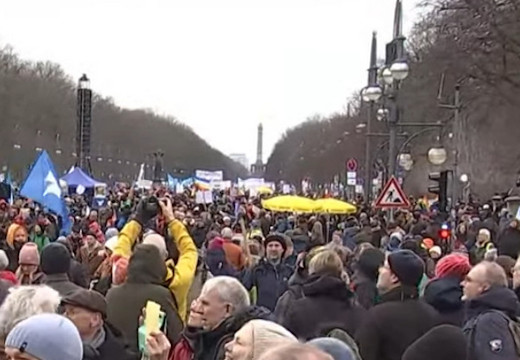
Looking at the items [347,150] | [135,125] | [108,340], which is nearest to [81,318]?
[108,340]

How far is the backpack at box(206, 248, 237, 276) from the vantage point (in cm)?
1302

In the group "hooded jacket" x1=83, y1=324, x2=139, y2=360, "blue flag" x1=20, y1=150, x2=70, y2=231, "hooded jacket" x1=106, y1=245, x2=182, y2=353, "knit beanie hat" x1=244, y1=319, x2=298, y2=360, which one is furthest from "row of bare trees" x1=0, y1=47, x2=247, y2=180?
"knit beanie hat" x1=244, y1=319, x2=298, y2=360

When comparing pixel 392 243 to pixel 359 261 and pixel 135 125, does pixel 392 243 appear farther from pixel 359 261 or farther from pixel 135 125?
pixel 135 125

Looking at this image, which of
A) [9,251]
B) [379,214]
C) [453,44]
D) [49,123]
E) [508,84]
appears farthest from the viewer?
[49,123]

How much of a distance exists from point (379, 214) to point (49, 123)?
63076mm

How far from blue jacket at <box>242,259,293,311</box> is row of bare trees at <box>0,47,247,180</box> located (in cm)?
6463

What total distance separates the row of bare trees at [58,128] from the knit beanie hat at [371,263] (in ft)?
219

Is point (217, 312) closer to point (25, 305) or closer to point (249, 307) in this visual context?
point (249, 307)

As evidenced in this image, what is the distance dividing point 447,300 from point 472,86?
3322 centimetres

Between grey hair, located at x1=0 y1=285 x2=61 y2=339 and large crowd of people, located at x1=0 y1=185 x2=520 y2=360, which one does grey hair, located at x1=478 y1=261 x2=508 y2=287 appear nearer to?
large crowd of people, located at x1=0 y1=185 x2=520 y2=360

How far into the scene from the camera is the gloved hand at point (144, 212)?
8656mm

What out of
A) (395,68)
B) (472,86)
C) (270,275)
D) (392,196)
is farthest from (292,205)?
(270,275)

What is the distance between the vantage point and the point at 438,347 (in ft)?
17.3

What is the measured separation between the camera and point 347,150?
75.3 m
